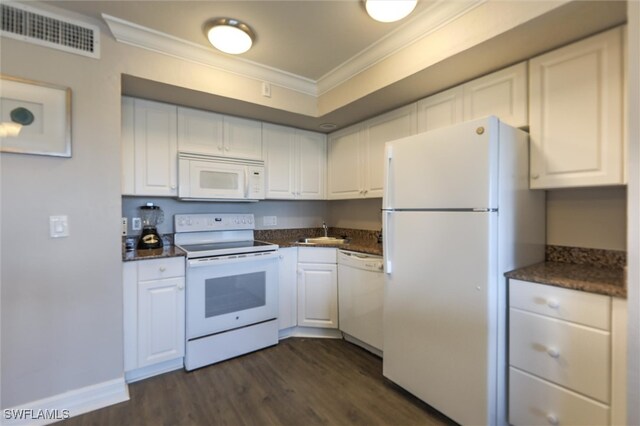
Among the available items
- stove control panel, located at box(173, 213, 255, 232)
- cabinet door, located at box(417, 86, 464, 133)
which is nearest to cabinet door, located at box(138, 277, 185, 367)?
stove control panel, located at box(173, 213, 255, 232)

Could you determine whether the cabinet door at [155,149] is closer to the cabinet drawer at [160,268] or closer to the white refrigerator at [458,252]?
the cabinet drawer at [160,268]

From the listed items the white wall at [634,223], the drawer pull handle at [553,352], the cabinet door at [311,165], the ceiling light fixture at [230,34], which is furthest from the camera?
the cabinet door at [311,165]

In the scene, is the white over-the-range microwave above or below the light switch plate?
above

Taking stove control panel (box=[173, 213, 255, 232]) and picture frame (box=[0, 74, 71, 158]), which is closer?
picture frame (box=[0, 74, 71, 158])

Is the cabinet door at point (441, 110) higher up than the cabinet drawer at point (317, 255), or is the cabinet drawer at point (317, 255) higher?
the cabinet door at point (441, 110)

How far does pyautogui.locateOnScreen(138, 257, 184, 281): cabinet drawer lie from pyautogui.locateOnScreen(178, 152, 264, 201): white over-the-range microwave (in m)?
0.60

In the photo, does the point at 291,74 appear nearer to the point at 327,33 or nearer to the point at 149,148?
the point at 327,33

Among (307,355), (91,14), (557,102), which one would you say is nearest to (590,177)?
(557,102)

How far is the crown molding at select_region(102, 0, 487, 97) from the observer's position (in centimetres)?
178

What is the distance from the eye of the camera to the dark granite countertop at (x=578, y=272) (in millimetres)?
1317

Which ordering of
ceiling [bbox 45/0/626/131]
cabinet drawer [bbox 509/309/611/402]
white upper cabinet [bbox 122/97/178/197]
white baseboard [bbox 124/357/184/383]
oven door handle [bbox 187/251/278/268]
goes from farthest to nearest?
1. white upper cabinet [bbox 122/97/178/197]
2. oven door handle [bbox 187/251/278/268]
3. white baseboard [bbox 124/357/184/383]
4. ceiling [bbox 45/0/626/131]
5. cabinet drawer [bbox 509/309/611/402]

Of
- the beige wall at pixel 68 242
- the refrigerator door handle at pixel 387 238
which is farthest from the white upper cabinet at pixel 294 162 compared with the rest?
the refrigerator door handle at pixel 387 238

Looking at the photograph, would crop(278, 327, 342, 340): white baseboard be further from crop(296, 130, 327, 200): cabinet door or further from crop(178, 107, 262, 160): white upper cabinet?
crop(178, 107, 262, 160): white upper cabinet

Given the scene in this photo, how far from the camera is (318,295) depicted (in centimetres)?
276
